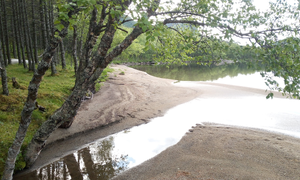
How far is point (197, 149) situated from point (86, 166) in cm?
408

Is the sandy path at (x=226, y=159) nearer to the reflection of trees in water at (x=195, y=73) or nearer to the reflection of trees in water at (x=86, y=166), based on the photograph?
the reflection of trees in water at (x=86, y=166)

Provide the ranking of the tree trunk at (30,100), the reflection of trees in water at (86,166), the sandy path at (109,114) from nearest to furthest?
the tree trunk at (30,100) < the reflection of trees in water at (86,166) < the sandy path at (109,114)

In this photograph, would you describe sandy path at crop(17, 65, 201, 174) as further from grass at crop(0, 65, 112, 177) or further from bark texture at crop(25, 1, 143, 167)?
bark texture at crop(25, 1, 143, 167)

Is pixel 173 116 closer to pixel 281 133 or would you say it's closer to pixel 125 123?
pixel 125 123

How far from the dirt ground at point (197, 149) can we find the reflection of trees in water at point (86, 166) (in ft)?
1.28

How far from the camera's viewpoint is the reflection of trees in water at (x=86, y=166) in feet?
20.2

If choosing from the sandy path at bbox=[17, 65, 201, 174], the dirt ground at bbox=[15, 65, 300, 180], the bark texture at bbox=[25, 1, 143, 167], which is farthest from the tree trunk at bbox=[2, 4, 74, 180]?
the dirt ground at bbox=[15, 65, 300, 180]

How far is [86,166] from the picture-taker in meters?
6.70

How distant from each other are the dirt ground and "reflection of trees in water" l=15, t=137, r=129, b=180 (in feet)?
1.28

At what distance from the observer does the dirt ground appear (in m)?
5.87

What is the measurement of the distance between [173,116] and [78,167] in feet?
22.9

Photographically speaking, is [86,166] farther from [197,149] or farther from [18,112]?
[18,112]

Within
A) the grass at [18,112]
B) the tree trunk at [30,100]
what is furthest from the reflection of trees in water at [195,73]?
the tree trunk at [30,100]

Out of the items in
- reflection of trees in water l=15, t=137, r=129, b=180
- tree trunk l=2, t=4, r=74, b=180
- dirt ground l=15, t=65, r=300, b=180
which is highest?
tree trunk l=2, t=4, r=74, b=180
